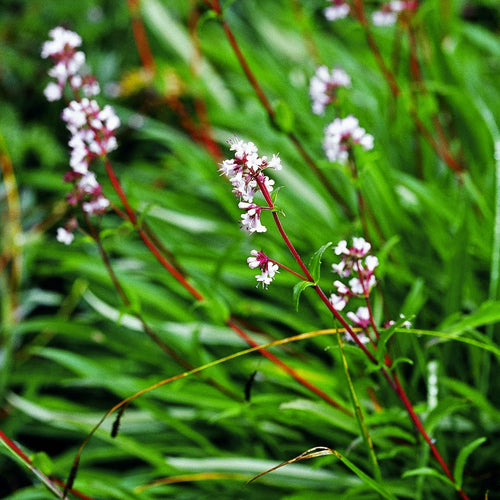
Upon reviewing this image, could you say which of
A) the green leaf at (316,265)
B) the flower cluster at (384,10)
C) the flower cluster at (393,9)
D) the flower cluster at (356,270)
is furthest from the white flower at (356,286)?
the flower cluster at (393,9)

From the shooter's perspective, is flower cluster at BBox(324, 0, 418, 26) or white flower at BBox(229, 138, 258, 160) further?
flower cluster at BBox(324, 0, 418, 26)

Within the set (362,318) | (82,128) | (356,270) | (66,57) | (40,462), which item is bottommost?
(40,462)

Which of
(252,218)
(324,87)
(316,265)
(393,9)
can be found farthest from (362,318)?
(393,9)

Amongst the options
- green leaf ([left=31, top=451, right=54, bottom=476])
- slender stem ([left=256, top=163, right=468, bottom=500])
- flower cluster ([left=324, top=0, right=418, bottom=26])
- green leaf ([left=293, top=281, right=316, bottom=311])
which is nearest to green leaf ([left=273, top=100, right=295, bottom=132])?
flower cluster ([left=324, top=0, right=418, bottom=26])

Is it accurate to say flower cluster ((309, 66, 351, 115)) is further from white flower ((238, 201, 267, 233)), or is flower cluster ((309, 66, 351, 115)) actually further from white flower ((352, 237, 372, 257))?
white flower ((238, 201, 267, 233))

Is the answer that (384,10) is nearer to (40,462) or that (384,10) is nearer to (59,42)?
(59,42)

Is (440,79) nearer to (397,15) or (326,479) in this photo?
(397,15)
